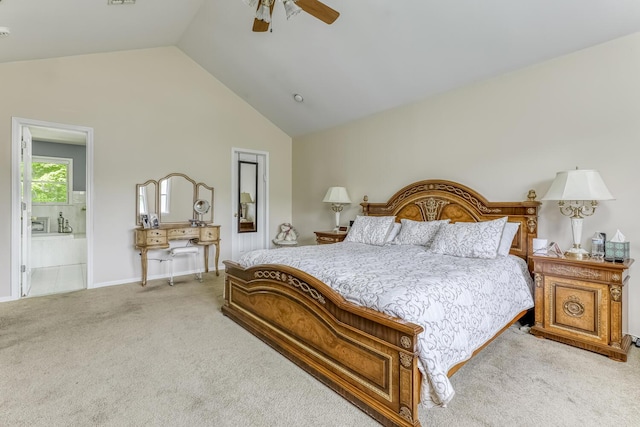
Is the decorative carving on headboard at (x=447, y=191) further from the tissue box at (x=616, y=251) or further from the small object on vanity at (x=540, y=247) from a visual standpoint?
the tissue box at (x=616, y=251)

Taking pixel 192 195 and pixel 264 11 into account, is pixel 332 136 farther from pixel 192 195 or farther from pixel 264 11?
pixel 264 11

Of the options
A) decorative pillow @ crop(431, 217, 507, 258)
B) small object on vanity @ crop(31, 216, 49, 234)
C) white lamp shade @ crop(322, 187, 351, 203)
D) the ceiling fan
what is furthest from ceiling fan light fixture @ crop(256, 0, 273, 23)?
small object on vanity @ crop(31, 216, 49, 234)

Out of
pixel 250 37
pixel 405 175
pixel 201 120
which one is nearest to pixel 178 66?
pixel 201 120

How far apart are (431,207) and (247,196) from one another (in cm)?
341

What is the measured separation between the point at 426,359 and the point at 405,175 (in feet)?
10.2

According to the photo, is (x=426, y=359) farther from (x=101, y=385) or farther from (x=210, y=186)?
(x=210, y=186)

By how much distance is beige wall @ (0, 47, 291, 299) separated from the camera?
388 centimetres

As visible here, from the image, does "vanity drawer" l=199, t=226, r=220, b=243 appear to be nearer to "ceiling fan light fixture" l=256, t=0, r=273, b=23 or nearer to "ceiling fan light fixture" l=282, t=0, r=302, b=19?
"ceiling fan light fixture" l=256, t=0, r=273, b=23

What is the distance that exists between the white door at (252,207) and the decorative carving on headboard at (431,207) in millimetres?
3132

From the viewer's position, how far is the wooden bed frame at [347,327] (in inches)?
63.7

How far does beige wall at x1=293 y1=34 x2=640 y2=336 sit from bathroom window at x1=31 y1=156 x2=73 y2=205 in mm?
6357

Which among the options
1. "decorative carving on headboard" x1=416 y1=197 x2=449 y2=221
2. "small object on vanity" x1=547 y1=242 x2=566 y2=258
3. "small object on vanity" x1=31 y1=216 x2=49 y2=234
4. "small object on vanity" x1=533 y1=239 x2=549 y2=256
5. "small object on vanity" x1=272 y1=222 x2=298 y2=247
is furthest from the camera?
"small object on vanity" x1=31 y1=216 x2=49 y2=234

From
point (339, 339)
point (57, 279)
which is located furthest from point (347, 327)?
point (57, 279)

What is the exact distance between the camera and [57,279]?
4895mm
